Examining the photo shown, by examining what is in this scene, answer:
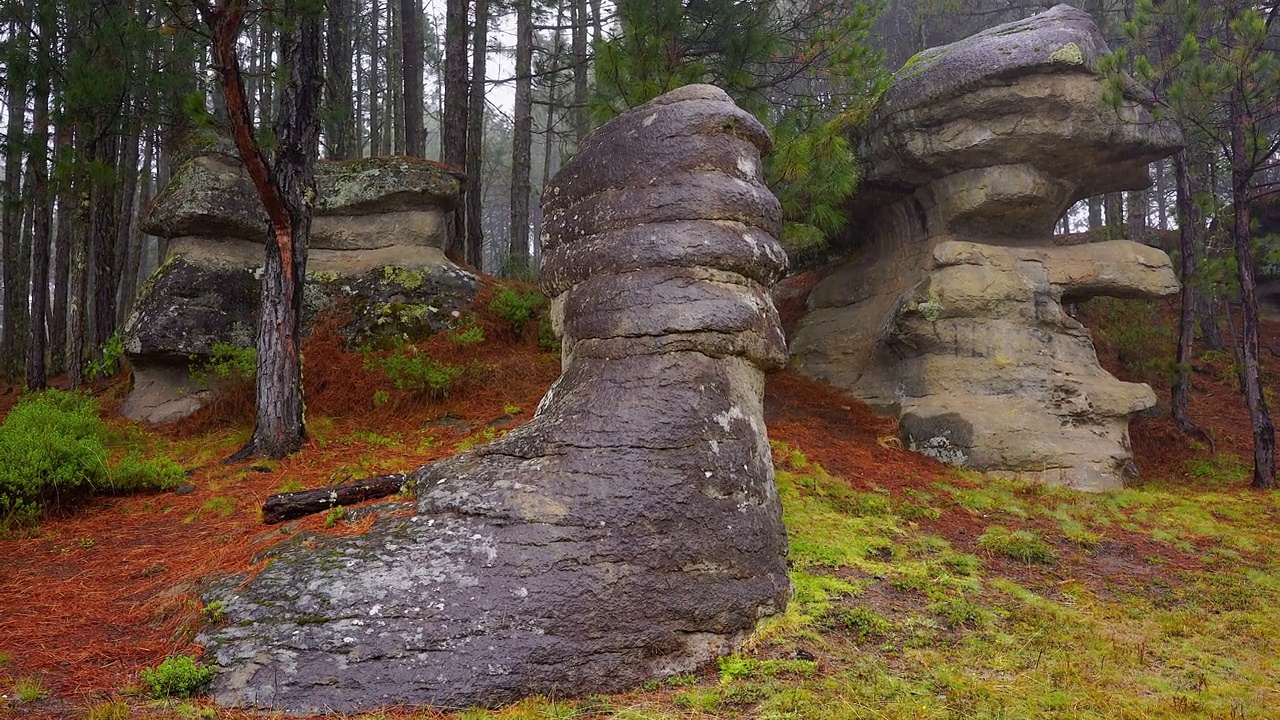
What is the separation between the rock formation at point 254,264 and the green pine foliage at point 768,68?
3.43 meters

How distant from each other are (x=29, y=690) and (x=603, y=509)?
2.56 meters

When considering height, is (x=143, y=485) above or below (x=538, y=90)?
below

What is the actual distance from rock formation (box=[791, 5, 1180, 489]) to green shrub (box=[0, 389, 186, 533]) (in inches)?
321

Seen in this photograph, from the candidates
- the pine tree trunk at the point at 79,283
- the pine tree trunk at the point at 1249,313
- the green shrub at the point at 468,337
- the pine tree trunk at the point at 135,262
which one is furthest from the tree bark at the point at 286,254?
the pine tree trunk at the point at 135,262

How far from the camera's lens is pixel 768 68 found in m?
9.77

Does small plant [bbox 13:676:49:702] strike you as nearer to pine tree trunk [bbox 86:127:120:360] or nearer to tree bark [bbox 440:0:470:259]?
pine tree trunk [bbox 86:127:120:360]

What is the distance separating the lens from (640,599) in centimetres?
394

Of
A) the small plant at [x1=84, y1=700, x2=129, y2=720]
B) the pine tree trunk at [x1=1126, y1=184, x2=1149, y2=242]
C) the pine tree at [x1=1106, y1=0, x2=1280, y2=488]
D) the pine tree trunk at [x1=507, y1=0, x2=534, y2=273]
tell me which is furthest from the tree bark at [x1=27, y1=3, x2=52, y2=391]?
the pine tree trunk at [x1=1126, y1=184, x2=1149, y2=242]

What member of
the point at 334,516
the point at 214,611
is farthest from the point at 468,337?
the point at 214,611

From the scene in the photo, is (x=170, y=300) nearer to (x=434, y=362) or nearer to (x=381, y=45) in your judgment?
(x=434, y=362)

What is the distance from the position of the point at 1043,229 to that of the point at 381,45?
21400mm

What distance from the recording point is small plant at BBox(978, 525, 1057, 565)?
6117mm

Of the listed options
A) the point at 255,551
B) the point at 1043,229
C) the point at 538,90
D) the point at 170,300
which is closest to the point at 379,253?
the point at 170,300

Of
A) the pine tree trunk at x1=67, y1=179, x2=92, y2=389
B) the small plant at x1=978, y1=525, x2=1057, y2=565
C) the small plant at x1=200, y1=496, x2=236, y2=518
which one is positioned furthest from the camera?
the pine tree trunk at x1=67, y1=179, x2=92, y2=389
